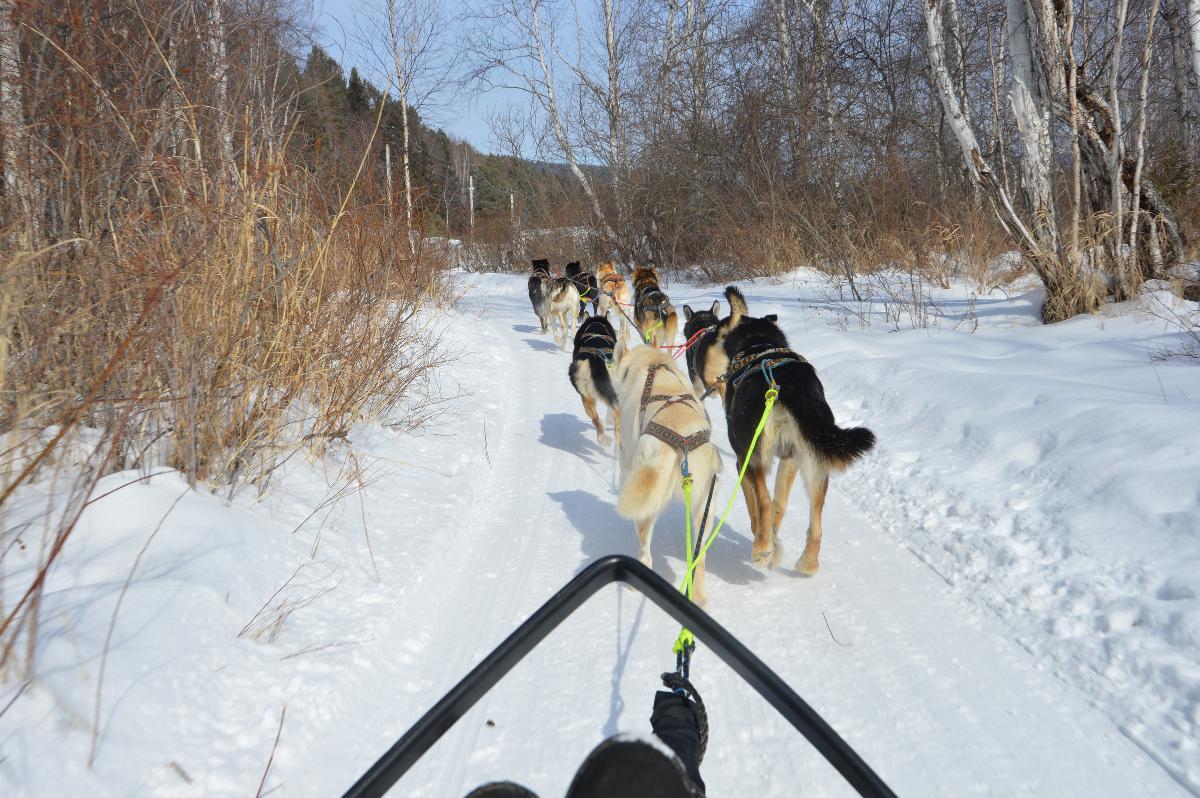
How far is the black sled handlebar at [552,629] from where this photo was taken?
2.97ft

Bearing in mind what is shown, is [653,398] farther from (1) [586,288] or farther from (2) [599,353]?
(1) [586,288]

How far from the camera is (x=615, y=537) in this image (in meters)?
3.71

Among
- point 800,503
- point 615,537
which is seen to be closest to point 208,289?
point 615,537

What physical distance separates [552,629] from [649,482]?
5.74 feet

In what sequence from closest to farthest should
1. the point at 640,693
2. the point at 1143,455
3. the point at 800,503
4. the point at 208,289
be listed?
the point at 640,693, the point at 208,289, the point at 1143,455, the point at 800,503

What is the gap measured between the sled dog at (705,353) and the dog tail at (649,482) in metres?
1.67

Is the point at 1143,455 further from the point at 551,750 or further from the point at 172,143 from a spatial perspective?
the point at 172,143

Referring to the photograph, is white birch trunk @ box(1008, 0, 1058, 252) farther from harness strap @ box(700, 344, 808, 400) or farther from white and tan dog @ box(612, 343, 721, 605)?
white and tan dog @ box(612, 343, 721, 605)

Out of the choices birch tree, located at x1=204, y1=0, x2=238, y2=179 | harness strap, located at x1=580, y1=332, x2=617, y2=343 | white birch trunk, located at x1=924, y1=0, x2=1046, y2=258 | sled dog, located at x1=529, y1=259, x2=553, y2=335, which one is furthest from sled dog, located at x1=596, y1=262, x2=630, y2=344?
birch tree, located at x1=204, y1=0, x2=238, y2=179

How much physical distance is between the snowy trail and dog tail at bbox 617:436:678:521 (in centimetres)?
45

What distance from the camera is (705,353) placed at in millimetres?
5219

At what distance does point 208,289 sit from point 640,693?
2631 millimetres

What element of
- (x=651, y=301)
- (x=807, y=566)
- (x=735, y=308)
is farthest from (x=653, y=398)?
(x=651, y=301)

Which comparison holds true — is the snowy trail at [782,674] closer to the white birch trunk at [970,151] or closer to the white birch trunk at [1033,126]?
the white birch trunk at [970,151]
